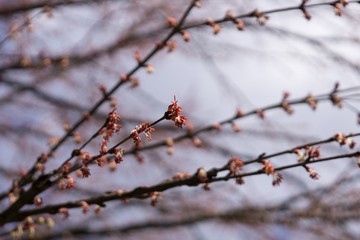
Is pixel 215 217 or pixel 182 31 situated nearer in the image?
pixel 182 31

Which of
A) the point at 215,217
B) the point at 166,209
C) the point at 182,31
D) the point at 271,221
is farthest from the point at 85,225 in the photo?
the point at 182,31

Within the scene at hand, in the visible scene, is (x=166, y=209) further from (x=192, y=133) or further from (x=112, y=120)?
(x=112, y=120)

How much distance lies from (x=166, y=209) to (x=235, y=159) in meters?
3.67

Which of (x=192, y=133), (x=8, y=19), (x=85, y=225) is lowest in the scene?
(x=192, y=133)

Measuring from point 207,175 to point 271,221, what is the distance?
2.51 metres

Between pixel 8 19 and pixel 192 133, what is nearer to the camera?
pixel 192 133

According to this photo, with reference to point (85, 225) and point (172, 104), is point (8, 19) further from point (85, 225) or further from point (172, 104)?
point (172, 104)

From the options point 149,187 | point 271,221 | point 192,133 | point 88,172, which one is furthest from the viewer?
point 271,221

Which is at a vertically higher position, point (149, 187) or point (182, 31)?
point (182, 31)

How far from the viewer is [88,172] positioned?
5.93ft

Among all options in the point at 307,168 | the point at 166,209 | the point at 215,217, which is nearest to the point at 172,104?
the point at 307,168

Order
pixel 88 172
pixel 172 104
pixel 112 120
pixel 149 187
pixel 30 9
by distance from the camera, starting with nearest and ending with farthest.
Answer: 1. pixel 172 104
2. pixel 112 120
3. pixel 88 172
4. pixel 149 187
5. pixel 30 9

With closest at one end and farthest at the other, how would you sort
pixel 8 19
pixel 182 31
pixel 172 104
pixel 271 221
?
pixel 172 104
pixel 182 31
pixel 271 221
pixel 8 19

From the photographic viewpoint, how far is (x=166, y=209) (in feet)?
17.6
